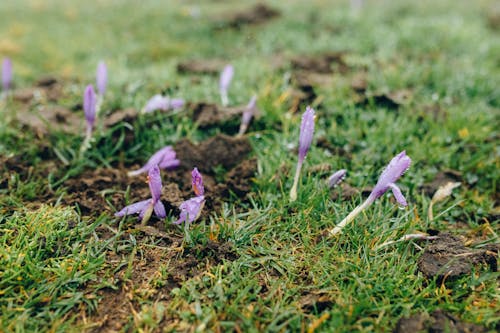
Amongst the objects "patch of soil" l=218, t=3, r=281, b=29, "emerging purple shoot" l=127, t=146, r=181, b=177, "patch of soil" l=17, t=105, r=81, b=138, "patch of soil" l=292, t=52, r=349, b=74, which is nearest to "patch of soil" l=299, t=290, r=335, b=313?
"emerging purple shoot" l=127, t=146, r=181, b=177

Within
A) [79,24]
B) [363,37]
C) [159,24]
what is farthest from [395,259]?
[79,24]

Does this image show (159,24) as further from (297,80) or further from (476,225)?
(476,225)

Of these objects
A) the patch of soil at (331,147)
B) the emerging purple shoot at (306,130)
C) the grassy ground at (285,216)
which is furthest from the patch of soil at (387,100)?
Answer: the emerging purple shoot at (306,130)

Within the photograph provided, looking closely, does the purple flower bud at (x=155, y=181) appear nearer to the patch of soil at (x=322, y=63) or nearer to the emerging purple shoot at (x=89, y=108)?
the emerging purple shoot at (x=89, y=108)

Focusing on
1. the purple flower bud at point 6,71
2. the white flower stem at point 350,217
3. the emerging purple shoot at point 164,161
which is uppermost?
the purple flower bud at point 6,71

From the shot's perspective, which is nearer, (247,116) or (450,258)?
→ (450,258)

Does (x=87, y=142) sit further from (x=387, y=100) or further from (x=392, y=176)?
(x=387, y=100)

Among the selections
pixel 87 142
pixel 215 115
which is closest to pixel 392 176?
pixel 215 115

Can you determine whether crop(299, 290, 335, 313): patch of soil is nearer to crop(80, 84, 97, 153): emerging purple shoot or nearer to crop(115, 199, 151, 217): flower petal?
crop(115, 199, 151, 217): flower petal
